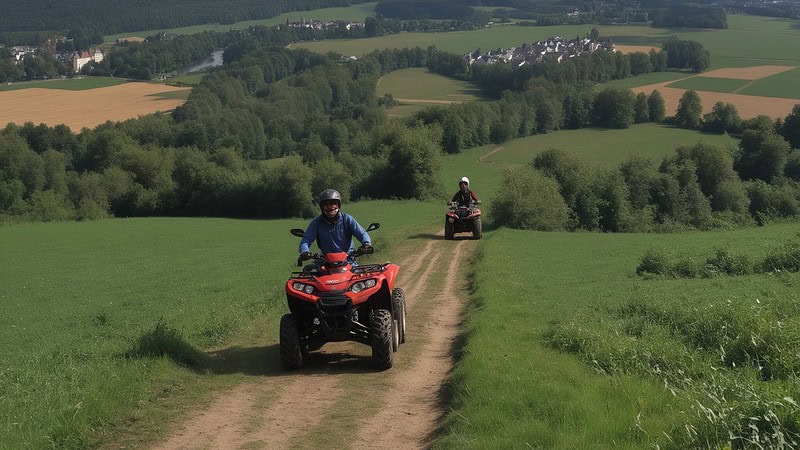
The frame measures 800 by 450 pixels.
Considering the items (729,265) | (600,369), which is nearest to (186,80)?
(729,265)

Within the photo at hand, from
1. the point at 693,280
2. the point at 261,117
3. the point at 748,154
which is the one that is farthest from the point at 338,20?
the point at 693,280

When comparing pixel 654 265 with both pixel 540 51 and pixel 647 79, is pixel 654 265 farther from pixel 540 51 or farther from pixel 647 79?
pixel 540 51

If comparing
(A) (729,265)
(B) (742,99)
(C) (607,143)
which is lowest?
(C) (607,143)

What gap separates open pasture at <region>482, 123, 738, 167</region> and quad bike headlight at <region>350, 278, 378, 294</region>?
64483 millimetres

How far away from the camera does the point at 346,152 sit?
78438 millimetres

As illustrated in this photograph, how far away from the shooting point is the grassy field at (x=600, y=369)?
7.52m

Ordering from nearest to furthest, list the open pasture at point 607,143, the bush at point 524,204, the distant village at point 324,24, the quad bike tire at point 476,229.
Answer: the quad bike tire at point 476,229, the bush at point 524,204, the open pasture at point 607,143, the distant village at point 324,24

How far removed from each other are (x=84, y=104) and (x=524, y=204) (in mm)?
81281

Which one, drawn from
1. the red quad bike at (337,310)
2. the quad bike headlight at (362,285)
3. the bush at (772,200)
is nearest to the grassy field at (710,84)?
the bush at (772,200)

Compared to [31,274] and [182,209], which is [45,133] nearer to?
[182,209]

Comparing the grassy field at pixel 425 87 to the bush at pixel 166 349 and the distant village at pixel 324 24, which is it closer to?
the distant village at pixel 324 24

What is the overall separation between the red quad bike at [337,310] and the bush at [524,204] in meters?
32.2

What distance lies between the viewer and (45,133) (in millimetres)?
87000

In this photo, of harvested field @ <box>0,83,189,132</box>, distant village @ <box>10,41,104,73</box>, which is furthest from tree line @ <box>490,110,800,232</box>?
distant village @ <box>10,41,104,73</box>
